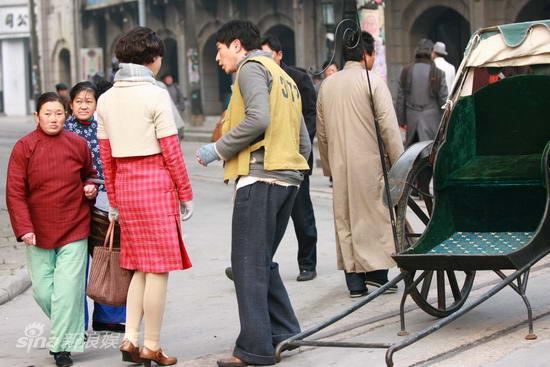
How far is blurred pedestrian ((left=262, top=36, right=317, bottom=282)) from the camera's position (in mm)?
8914

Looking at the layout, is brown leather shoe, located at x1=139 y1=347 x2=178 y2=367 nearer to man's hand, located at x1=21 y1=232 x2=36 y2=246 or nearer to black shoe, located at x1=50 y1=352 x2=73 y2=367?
black shoe, located at x1=50 y1=352 x2=73 y2=367

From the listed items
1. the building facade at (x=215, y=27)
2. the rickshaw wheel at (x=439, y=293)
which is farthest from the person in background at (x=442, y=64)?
the rickshaw wheel at (x=439, y=293)

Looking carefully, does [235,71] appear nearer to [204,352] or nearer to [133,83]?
[133,83]

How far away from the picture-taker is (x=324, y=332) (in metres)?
6.92

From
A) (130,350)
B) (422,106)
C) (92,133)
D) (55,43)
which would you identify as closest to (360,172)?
(92,133)

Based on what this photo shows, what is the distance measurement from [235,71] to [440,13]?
24531 millimetres

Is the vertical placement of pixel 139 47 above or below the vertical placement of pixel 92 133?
above

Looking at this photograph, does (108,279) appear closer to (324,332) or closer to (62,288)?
(62,288)

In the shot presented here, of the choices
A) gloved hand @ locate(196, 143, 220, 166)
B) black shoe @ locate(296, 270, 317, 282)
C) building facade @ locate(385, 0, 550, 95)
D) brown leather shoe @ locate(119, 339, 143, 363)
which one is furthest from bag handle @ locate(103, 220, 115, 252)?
building facade @ locate(385, 0, 550, 95)

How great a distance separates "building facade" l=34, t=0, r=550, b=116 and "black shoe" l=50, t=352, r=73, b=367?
880 cm

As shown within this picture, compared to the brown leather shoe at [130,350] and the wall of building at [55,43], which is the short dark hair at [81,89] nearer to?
the brown leather shoe at [130,350]

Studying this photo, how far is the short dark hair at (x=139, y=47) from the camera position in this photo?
625 centimetres

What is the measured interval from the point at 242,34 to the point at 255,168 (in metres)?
0.70

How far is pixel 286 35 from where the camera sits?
1516 inches
